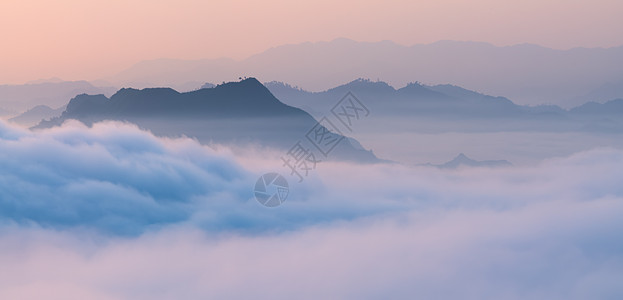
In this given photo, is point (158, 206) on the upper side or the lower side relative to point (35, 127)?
lower

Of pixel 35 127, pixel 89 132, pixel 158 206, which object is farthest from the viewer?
pixel 35 127

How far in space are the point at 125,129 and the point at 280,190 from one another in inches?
1564

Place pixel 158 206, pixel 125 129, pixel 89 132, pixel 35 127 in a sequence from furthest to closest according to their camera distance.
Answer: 1. pixel 35 127
2. pixel 125 129
3. pixel 89 132
4. pixel 158 206

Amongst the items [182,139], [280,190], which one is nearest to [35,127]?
[182,139]

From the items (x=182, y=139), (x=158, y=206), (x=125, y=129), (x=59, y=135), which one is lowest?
(x=158, y=206)

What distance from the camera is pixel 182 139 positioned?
199125 millimetres

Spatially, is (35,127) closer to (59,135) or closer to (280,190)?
(59,135)

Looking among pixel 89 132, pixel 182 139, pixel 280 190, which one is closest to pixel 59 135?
pixel 89 132

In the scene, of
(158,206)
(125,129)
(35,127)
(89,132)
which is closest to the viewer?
(158,206)

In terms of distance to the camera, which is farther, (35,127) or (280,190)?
(35,127)

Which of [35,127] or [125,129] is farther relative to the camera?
[35,127]

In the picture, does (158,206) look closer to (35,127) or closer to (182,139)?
(182,139)

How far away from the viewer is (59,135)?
134500 mm

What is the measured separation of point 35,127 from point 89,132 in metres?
65.0
